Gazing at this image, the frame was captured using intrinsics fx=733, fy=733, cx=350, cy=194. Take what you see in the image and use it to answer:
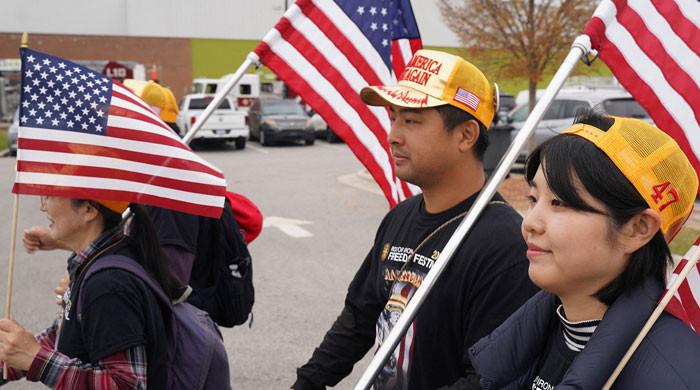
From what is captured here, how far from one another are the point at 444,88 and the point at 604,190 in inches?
39.6

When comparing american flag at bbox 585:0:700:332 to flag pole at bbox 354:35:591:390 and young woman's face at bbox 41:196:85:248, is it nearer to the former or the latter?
flag pole at bbox 354:35:591:390

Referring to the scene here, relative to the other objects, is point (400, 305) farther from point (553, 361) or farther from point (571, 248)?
point (571, 248)

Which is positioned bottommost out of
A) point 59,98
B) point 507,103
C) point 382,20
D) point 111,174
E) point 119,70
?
point 119,70

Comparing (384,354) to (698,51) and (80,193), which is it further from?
(698,51)

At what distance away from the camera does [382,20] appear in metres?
3.67

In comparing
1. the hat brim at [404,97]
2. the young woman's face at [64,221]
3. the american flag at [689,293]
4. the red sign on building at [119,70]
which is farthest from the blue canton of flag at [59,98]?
the red sign on building at [119,70]

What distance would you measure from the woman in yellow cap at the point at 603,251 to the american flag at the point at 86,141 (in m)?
1.45

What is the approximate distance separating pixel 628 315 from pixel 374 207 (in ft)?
36.3

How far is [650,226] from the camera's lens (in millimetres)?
1618

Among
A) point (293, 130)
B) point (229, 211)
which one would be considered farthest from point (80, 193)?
point (293, 130)

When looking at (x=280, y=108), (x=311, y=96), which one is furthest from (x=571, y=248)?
(x=280, y=108)

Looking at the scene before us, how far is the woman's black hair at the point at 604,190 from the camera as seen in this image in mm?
1601

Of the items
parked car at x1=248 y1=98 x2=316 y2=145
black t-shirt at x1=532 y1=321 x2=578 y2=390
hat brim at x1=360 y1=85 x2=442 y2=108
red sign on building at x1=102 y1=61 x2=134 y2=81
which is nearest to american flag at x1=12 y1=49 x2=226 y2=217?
hat brim at x1=360 y1=85 x2=442 y2=108

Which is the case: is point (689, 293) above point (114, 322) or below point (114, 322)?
above
